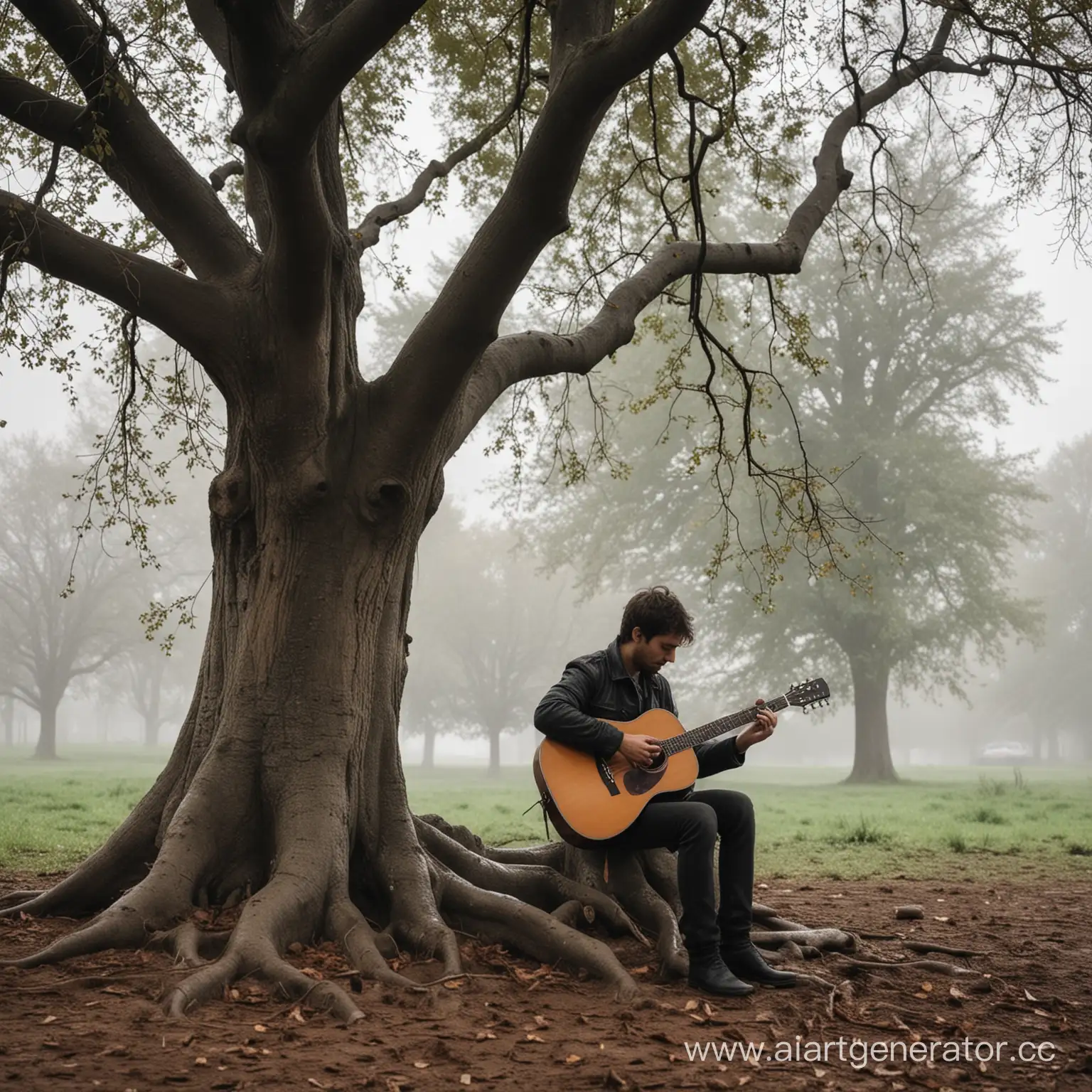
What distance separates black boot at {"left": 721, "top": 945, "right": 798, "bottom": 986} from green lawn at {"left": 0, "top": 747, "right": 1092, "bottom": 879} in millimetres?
4179

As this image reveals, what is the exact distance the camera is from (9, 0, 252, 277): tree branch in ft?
16.5

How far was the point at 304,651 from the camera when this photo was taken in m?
5.37

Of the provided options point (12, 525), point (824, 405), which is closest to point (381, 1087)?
point (824, 405)

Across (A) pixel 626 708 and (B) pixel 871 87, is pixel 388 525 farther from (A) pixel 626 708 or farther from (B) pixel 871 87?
(B) pixel 871 87

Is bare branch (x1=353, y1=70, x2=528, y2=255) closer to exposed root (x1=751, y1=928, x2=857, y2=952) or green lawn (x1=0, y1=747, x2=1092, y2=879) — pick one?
exposed root (x1=751, y1=928, x2=857, y2=952)

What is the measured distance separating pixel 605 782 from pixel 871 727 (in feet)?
63.6

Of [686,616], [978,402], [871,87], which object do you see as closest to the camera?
[686,616]

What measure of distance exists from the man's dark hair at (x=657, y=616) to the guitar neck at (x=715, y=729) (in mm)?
427

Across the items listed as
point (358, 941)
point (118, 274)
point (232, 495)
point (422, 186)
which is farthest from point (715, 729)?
point (422, 186)

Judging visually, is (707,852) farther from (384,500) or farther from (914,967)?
(384,500)

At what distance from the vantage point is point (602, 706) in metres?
5.05

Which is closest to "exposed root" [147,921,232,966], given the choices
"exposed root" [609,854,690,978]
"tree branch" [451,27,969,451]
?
"exposed root" [609,854,690,978]

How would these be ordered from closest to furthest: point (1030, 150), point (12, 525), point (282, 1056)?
1. point (282, 1056)
2. point (1030, 150)
3. point (12, 525)

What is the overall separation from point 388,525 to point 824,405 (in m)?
19.7
